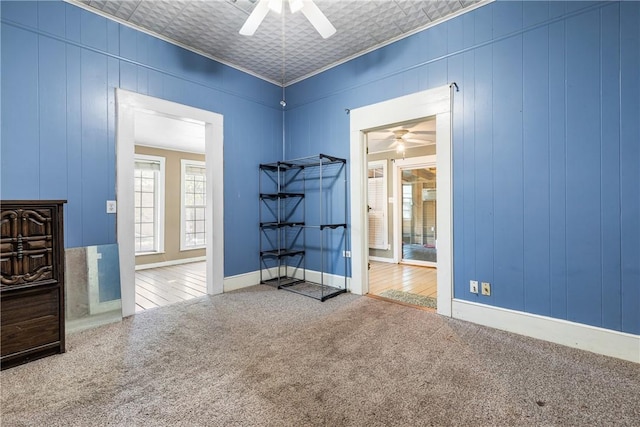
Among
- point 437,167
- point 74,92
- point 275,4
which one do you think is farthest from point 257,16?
point 437,167

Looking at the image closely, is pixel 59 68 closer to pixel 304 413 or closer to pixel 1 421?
pixel 1 421

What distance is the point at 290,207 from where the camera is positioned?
4.41 m

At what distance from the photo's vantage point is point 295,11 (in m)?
2.14

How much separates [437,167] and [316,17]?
174 centimetres

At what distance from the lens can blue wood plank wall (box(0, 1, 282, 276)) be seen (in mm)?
2357

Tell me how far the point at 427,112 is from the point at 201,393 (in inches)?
117

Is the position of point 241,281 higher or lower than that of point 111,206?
lower

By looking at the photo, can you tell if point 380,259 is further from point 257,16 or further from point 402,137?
point 257,16

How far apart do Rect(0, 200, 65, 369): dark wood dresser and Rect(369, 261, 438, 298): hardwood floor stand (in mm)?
3067

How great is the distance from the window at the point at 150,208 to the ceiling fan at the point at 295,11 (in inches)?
178

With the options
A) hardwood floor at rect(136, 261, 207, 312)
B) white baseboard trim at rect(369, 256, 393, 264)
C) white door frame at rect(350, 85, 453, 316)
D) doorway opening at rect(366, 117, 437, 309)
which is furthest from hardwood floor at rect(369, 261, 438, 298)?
hardwood floor at rect(136, 261, 207, 312)

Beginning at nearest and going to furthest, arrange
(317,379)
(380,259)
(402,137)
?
(317,379) < (402,137) < (380,259)

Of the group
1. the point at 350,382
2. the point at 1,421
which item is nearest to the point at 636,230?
the point at 350,382

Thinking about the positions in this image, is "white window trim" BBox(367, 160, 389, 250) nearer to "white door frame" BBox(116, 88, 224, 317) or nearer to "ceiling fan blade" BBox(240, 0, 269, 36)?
"white door frame" BBox(116, 88, 224, 317)
